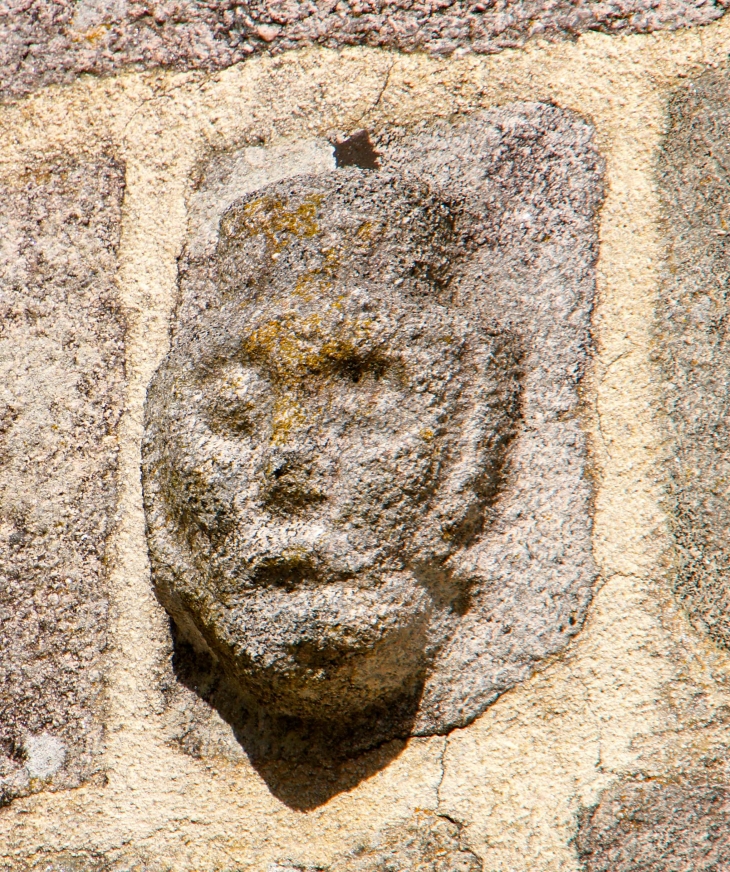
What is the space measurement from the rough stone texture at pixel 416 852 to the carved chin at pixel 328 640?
0.40 feet

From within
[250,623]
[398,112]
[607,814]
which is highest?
[398,112]

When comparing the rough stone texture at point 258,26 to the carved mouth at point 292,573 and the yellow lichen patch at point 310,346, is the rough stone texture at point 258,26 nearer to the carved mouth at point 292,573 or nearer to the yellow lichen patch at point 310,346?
the yellow lichen patch at point 310,346

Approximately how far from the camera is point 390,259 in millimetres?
860

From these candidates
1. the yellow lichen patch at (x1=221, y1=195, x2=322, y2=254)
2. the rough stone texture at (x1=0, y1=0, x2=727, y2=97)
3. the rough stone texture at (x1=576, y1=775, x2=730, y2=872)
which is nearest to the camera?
the rough stone texture at (x1=576, y1=775, x2=730, y2=872)

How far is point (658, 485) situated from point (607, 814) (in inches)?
11.6

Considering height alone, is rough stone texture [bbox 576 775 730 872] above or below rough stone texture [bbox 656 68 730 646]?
below

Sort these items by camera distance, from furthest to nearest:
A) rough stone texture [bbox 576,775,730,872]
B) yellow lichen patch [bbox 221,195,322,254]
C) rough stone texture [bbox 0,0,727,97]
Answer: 1. rough stone texture [bbox 0,0,727,97]
2. yellow lichen patch [bbox 221,195,322,254]
3. rough stone texture [bbox 576,775,730,872]

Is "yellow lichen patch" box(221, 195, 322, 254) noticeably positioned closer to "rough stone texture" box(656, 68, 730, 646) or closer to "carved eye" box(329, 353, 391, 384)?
"carved eye" box(329, 353, 391, 384)

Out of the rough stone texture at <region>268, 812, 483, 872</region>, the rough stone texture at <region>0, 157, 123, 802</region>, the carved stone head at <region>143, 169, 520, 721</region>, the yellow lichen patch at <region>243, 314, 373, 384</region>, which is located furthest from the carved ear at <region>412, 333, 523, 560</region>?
the rough stone texture at <region>0, 157, 123, 802</region>

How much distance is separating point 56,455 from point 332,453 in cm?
34

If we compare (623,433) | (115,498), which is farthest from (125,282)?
(623,433)

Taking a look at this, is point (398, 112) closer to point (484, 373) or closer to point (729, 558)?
point (484, 373)

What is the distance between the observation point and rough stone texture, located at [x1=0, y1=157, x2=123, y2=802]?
3.00 ft

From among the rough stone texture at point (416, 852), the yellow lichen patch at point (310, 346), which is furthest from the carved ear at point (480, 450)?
the rough stone texture at point (416, 852)
